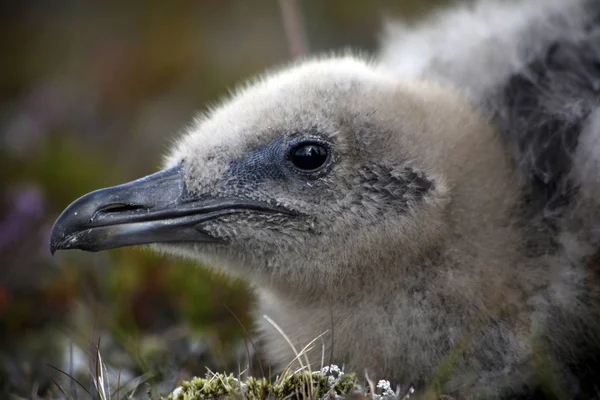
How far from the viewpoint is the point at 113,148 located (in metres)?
7.02

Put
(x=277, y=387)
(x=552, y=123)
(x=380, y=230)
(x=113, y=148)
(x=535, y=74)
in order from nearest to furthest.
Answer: (x=277, y=387) → (x=380, y=230) → (x=552, y=123) → (x=535, y=74) → (x=113, y=148)

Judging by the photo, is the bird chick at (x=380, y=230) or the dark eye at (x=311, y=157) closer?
the bird chick at (x=380, y=230)

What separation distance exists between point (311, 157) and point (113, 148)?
4712 mm

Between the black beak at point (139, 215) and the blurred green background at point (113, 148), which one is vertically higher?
the blurred green background at point (113, 148)

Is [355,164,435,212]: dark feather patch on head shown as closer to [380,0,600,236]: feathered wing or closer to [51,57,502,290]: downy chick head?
[51,57,502,290]: downy chick head

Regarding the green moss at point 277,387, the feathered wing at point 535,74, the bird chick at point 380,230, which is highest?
the feathered wing at point 535,74

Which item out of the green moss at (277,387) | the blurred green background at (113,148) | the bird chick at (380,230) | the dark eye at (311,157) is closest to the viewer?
the green moss at (277,387)

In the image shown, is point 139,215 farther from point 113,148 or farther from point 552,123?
point 113,148

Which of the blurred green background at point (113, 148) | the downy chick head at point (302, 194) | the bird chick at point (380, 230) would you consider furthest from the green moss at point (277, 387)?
the blurred green background at point (113, 148)

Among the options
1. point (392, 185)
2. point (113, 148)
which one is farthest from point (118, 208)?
point (113, 148)

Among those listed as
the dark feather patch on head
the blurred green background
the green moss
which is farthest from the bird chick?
the blurred green background

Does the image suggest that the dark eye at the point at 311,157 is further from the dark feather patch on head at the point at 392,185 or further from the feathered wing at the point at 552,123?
the feathered wing at the point at 552,123

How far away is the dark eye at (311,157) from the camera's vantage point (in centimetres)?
270

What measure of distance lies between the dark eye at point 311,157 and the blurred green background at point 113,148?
95 centimetres
